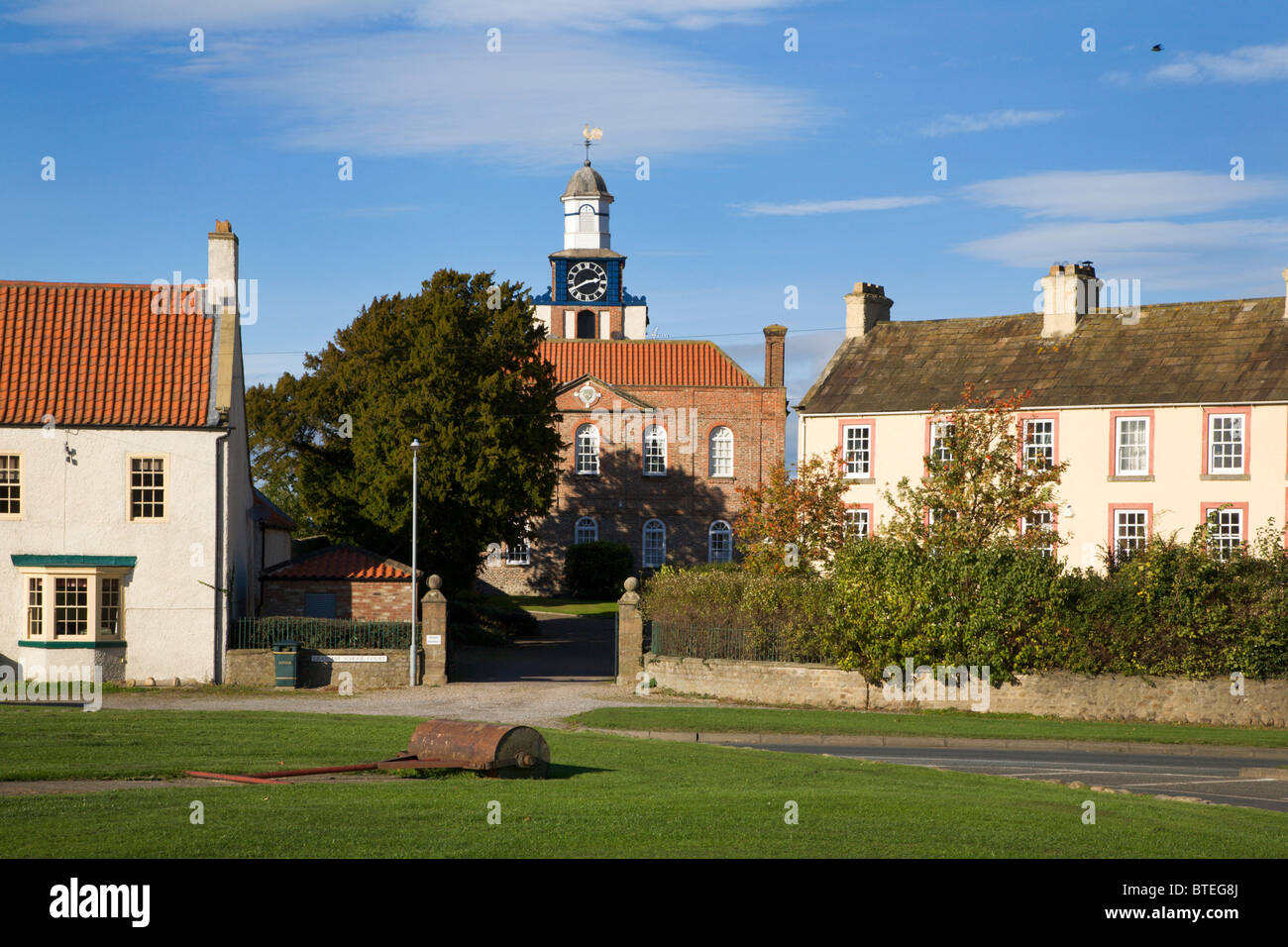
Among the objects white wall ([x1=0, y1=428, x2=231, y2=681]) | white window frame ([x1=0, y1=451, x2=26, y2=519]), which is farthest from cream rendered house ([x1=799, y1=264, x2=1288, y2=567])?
white window frame ([x1=0, y1=451, x2=26, y2=519])

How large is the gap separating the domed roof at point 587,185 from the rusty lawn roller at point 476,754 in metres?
91.1

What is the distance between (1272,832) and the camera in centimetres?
1265

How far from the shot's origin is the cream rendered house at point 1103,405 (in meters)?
38.5

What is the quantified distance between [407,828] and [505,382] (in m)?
34.2

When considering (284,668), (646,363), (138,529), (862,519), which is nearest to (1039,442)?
(862,519)

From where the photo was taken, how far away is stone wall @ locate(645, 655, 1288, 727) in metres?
26.9

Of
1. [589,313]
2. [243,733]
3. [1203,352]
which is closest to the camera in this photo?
[243,733]

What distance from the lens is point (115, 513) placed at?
30.2 meters

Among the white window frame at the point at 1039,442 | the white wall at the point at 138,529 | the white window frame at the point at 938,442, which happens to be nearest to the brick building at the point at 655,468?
the white window frame at the point at 938,442

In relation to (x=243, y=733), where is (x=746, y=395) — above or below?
above

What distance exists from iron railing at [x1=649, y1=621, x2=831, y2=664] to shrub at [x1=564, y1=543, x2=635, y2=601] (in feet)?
102

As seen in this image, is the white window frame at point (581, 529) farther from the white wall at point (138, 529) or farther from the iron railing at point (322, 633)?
the white wall at point (138, 529)
